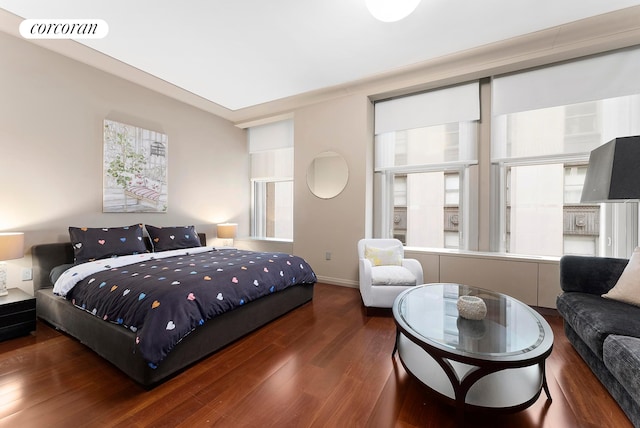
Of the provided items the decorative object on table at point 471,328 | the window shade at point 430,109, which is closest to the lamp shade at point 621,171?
the decorative object on table at point 471,328

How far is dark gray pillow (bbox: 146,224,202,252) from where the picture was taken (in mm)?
3326

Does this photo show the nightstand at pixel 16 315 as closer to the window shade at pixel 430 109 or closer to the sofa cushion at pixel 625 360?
the sofa cushion at pixel 625 360

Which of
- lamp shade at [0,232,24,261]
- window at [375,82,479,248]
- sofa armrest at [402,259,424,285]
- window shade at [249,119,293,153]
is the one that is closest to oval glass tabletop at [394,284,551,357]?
sofa armrest at [402,259,424,285]

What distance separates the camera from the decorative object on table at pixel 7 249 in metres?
2.17

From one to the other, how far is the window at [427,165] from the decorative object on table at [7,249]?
389 centimetres

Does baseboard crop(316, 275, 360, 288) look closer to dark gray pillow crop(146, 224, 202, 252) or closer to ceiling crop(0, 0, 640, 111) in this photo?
dark gray pillow crop(146, 224, 202, 252)

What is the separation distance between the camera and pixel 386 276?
275 cm

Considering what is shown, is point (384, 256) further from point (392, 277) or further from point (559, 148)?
point (559, 148)

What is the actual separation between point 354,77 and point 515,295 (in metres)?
3.22

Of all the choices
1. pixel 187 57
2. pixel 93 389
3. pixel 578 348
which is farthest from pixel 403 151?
pixel 93 389

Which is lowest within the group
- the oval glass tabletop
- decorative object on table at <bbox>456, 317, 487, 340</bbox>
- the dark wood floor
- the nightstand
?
the dark wood floor

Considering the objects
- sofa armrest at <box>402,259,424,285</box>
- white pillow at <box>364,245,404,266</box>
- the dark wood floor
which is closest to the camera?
the dark wood floor

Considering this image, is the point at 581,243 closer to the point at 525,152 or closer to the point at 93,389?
the point at 525,152

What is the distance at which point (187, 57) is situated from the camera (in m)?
2.95
